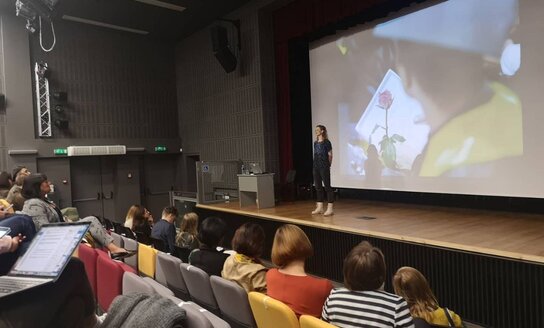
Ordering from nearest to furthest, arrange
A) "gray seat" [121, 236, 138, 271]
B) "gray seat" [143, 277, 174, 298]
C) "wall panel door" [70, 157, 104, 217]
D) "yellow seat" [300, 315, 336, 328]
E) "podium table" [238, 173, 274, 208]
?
1. "yellow seat" [300, 315, 336, 328]
2. "gray seat" [143, 277, 174, 298]
3. "gray seat" [121, 236, 138, 271]
4. "podium table" [238, 173, 274, 208]
5. "wall panel door" [70, 157, 104, 217]

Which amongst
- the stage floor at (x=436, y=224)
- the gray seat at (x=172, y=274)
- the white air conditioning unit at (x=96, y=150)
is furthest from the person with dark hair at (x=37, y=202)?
the white air conditioning unit at (x=96, y=150)

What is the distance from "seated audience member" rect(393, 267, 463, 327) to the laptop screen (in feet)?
5.14

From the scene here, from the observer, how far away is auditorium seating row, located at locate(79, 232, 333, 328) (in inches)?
62.5

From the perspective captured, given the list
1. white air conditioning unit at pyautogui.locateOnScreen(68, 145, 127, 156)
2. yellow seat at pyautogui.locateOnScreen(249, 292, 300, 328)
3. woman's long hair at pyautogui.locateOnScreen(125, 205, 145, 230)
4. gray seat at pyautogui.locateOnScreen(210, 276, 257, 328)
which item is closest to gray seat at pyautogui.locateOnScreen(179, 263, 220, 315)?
gray seat at pyautogui.locateOnScreen(210, 276, 257, 328)

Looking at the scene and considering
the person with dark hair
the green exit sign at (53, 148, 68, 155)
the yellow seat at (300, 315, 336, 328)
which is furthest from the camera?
the green exit sign at (53, 148, 68, 155)

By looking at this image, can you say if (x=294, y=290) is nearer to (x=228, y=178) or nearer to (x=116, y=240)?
(x=116, y=240)

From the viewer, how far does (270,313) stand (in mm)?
1825

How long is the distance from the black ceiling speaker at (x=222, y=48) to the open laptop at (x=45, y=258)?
23.0 ft

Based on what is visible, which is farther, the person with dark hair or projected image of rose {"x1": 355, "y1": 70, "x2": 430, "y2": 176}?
projected image of rose {"x1": 355, "y1": 70, "x2": 430, "y2": 176}

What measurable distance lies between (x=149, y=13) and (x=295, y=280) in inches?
310

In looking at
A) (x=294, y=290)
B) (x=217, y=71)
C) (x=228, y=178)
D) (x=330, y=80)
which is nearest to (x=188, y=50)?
(x=217, y=71)

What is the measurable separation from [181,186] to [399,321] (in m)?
9.10

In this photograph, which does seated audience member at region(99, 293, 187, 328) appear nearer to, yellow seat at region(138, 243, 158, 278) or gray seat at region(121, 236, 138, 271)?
yellow seat at region(138, 243, 158, 278)

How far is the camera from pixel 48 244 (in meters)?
1.32
